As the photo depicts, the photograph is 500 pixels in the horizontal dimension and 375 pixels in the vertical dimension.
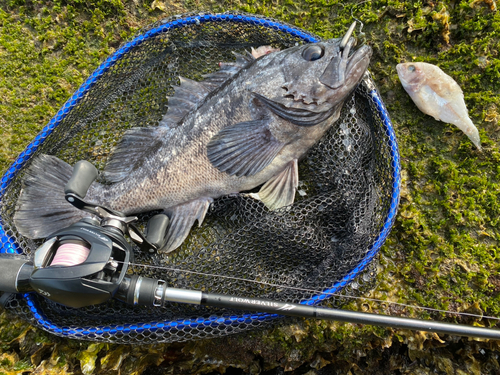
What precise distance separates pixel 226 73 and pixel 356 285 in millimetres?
2136

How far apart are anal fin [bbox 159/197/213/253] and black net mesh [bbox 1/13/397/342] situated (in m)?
0.11

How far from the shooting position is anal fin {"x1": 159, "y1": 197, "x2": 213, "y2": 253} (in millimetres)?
2686

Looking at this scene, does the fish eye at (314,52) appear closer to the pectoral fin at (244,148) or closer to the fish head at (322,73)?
the fish head at (322,73)

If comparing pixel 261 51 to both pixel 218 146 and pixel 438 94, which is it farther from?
pixel 438 94

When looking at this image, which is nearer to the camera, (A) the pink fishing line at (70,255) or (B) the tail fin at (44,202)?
(A) the pink fishing line at (70,255)

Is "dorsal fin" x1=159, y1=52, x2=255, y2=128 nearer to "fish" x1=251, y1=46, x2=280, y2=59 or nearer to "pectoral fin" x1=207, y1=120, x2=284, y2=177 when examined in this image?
"fish" x1=251, y1=46, x2=280, y2=59

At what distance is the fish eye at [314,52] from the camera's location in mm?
2402

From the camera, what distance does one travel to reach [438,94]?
9.25ft

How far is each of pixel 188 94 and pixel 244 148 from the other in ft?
2.40

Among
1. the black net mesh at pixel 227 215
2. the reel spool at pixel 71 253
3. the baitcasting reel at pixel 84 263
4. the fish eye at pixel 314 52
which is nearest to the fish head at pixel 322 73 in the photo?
the fish eye at pixel 314 52

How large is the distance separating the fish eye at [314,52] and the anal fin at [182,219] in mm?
1407

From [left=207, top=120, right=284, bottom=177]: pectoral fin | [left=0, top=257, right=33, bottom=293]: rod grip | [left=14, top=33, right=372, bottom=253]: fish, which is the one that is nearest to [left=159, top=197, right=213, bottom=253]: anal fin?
[left=14, top=33, right=372, bottom=253]: fish

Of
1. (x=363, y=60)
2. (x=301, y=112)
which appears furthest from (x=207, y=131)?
(x=363, y=60)

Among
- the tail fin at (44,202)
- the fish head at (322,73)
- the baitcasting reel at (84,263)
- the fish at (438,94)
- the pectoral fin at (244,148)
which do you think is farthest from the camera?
the fish at (438,94)
